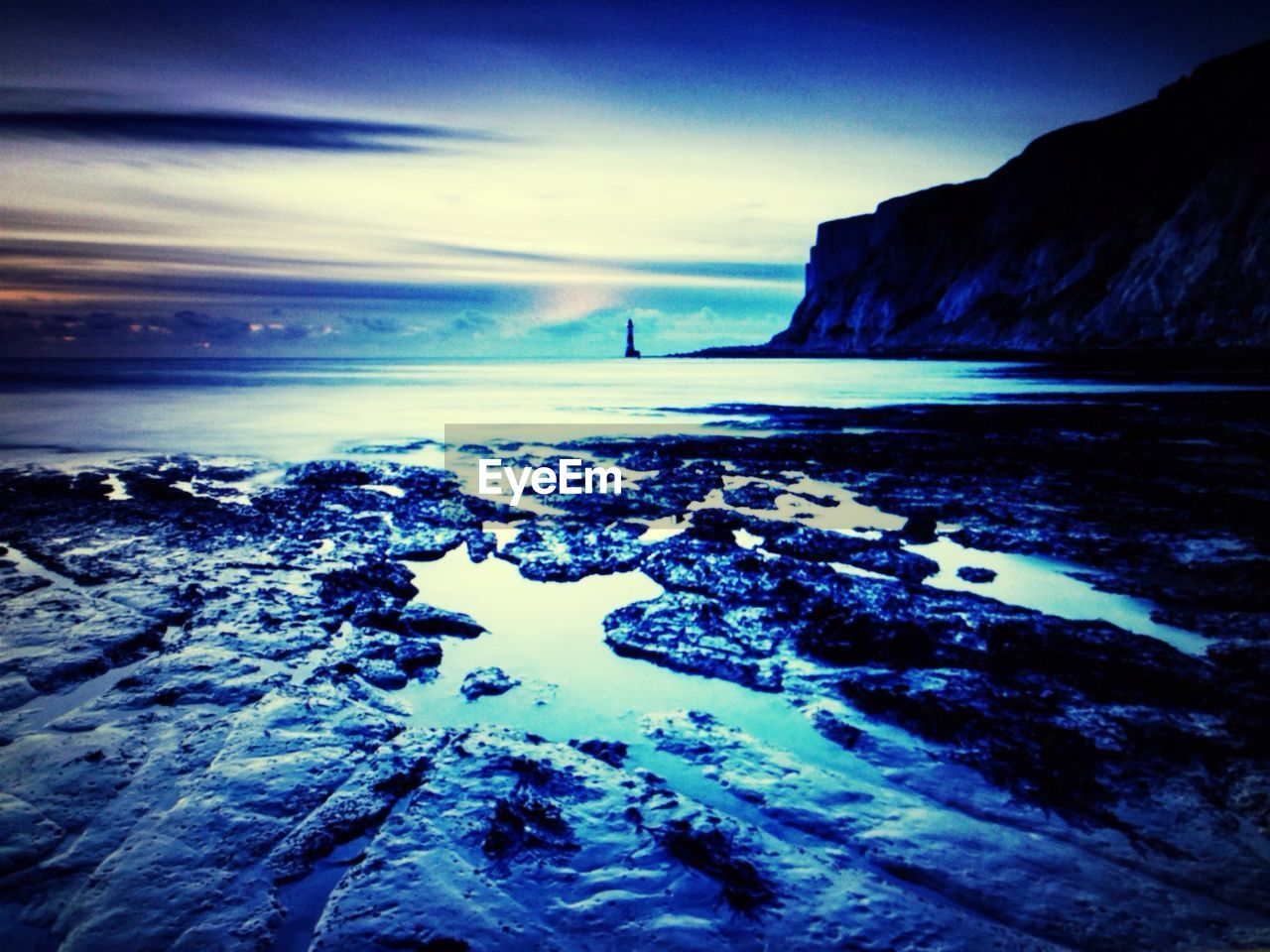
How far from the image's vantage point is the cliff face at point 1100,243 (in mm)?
42094

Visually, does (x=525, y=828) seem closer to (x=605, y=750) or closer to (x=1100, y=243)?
(x=605, y=750)

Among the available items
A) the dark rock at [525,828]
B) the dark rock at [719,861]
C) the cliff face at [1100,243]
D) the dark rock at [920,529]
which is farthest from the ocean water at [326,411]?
the cliff face at [1100,243]

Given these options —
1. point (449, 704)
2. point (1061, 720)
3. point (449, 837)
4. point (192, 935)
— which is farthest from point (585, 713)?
point (1061, 720)

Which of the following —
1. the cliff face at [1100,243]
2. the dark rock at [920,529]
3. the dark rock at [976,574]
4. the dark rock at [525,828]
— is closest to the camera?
the dark rock at [525,828]

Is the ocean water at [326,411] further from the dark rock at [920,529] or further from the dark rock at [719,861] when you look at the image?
the dark rock at [719,861]

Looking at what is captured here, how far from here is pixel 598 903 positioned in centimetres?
228

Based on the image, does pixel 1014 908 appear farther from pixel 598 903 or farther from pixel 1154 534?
pixel 1154 534

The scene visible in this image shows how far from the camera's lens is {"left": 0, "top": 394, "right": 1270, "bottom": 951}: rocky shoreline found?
2250 millimetres

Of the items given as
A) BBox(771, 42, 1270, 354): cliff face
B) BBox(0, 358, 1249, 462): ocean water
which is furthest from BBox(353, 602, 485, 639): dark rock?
BBox(771, 42, 1270, 354): cliff face

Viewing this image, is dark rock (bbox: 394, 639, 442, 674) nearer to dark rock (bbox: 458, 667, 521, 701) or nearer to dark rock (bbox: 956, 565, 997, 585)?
dark rock (bbox: 458, 667, 521, 701)

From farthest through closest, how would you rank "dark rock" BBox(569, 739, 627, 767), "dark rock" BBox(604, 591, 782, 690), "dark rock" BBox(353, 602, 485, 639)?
"dark rock" BBox(353, 602, 485, 639) → "dark rock" BBox(604, 591, 782, 690) → "dark rock" BBox(569, 739, 627, 767)

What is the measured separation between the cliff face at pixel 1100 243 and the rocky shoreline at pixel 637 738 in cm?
4954

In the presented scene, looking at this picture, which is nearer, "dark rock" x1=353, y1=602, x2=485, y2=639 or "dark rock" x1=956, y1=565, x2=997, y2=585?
"dark rock" x1=353, y1=602, x2=485, y2=639

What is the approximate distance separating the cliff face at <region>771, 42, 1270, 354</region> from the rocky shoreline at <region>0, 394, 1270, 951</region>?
4954 cm
